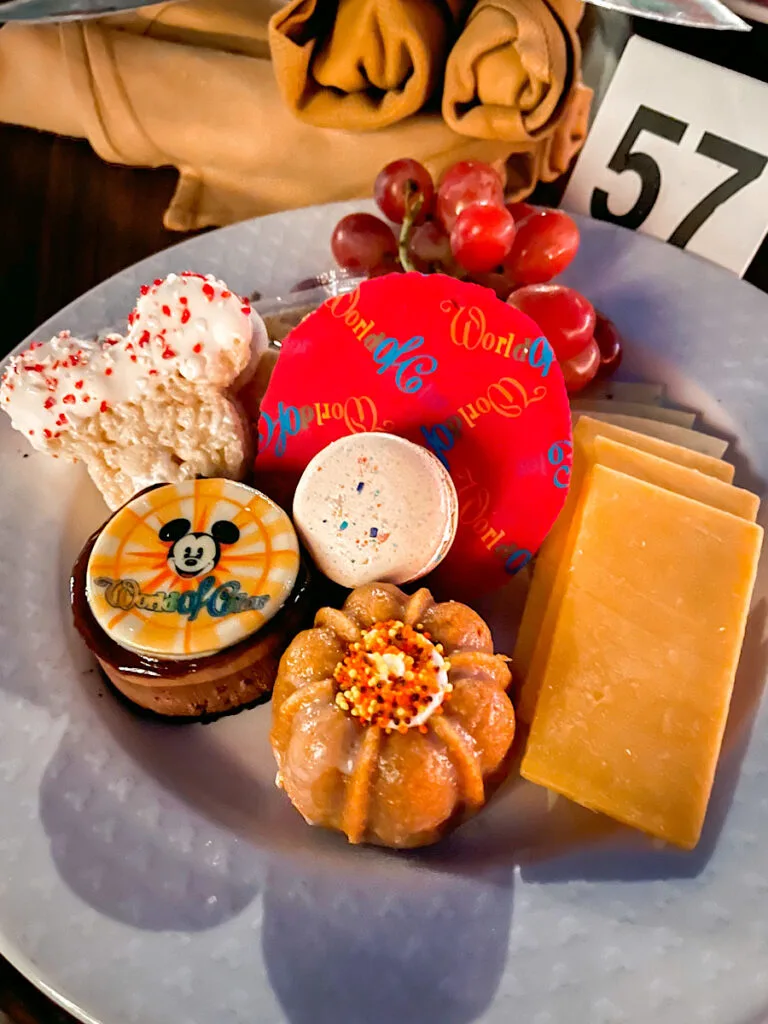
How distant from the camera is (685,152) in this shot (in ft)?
4.90

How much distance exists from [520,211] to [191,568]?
90 cm

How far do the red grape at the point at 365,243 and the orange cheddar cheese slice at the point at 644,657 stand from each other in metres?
0.61

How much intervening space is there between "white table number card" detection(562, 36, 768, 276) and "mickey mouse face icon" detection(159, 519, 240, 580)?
1081 mm

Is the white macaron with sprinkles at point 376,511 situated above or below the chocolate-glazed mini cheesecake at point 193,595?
above

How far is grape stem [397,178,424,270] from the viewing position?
134 cm

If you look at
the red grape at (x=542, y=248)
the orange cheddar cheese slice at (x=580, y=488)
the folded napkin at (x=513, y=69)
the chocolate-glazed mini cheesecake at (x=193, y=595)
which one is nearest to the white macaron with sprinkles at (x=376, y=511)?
the chocolate-glazed mini cheesecake at (x=193, y=595)

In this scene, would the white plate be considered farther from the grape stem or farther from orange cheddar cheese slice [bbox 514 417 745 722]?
the grape stem

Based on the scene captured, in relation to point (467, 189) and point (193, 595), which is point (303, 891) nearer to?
point (193, 595)

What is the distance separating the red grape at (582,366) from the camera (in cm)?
130

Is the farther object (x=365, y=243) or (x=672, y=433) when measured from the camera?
(x=365, y=243)

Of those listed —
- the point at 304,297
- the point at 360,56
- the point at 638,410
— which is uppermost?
the point at 360,56

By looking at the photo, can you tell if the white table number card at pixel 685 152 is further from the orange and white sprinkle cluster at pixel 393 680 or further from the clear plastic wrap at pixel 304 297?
the orange and white sprinkle cluster at pixel 393 680

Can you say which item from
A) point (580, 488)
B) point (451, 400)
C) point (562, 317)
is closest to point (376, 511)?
point (451, 400)

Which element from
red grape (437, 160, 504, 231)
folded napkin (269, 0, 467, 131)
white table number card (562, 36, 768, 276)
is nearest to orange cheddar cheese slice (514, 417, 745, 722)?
red grape (437, 160, 504, 231)
